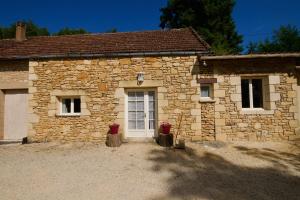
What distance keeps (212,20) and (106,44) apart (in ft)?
40.7

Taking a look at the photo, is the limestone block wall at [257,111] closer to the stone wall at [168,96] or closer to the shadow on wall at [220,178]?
the stone wall at [168,96]

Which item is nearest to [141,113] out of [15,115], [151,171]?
[151,171]

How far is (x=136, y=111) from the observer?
8.67m

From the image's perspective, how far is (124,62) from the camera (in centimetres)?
857

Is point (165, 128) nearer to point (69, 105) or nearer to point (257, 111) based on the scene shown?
point (257, 111)

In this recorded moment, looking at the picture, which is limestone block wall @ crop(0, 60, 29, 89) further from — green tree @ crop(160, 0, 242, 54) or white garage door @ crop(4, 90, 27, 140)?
green tree @ crop(160, 0, 242, 54)

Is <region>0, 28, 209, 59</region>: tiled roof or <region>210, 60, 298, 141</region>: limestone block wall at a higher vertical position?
<region>0, 28, 209, 59</region>: tiled roof

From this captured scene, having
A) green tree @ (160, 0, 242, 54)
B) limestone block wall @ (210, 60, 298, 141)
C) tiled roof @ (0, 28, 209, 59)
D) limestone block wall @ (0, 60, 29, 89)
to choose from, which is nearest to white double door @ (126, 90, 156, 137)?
tiled roof @ (0, 28, 209, 59)

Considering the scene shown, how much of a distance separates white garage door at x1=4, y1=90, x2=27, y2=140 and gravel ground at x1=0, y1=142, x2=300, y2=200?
1509 millimetres

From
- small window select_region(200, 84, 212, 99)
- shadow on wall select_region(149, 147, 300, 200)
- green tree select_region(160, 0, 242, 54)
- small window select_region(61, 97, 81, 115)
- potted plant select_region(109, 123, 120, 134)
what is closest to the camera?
shadow on wall select_region(149, 147, 300, 200)

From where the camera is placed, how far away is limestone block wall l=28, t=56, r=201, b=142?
8.29 metres

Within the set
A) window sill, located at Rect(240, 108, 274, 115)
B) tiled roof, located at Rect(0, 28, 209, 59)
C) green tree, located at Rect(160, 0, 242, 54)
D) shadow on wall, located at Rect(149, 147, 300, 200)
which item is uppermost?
green tree, located at Rect(160, 0, 242, 54)

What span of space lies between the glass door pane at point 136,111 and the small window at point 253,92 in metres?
3.63

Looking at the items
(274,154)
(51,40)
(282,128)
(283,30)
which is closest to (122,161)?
(274,154)
